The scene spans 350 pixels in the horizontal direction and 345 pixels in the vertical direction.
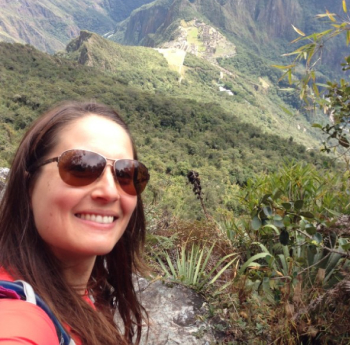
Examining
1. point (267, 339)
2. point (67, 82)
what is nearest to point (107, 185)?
point (267, 339)

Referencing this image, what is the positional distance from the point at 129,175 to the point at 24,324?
0.53 meters

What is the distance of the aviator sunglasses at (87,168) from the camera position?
91 cm

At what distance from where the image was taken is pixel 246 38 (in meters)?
139

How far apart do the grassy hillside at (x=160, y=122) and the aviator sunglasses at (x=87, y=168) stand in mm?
19160

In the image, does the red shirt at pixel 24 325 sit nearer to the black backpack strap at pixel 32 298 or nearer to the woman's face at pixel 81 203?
the black backpack strap at pixel 32 298

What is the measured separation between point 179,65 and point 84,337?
87.5 m

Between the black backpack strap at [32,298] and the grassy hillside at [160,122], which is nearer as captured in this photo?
the black backpack strap at [32,298]

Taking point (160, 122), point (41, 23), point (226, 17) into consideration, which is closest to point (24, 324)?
point (160, 122)

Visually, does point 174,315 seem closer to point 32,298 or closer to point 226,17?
point 32,298

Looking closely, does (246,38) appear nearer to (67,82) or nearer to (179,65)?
(179,65)

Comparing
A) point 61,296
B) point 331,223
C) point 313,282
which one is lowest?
point 313,282

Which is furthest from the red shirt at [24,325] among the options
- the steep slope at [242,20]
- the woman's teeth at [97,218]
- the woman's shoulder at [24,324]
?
the steep slope at [242,20]

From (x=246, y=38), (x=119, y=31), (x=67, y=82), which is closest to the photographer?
(x=67, y=82)

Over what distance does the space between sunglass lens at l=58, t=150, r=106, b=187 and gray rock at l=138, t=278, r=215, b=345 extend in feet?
3.85
